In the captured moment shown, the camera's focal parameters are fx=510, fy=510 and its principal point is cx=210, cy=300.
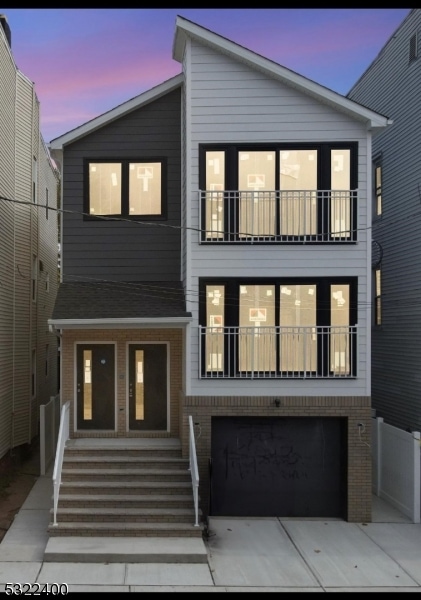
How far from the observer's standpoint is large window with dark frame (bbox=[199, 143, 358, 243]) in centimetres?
990

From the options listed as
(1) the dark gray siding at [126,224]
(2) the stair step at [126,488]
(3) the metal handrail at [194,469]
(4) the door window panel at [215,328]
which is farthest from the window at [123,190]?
(2) the stair step at [126,488]

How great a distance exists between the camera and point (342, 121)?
393 inches

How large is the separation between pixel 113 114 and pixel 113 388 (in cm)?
573

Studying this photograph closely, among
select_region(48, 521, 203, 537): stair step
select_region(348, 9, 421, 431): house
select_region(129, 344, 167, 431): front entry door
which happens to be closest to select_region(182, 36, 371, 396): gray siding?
select_region(129, 344, 167, 431): front entry door

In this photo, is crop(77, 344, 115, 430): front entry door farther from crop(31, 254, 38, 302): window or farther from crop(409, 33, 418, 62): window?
crop(409, 33, 418, 62): window

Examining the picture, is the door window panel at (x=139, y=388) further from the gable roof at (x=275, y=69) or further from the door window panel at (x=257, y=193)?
the gable roof at (x=275, y=69)

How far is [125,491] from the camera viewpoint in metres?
9.19

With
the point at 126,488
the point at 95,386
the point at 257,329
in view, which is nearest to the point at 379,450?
the point at 257,329

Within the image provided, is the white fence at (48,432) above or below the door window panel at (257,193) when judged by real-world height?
below

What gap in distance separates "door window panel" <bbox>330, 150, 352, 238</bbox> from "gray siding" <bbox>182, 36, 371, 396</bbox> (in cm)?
24

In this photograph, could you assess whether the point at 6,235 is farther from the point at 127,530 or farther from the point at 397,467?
the point at 397,467

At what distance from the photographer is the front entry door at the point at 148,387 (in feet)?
35.6

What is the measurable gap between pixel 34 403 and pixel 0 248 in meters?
5.10

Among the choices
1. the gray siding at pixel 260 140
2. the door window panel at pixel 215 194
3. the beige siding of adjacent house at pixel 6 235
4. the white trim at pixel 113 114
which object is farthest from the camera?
the beige siding of adjacent house at pixel 6 235
